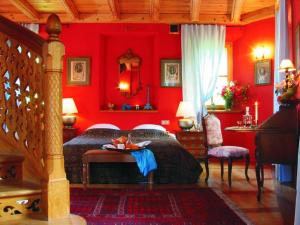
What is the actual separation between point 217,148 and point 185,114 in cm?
170

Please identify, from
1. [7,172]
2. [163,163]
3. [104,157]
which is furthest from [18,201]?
[163,163]

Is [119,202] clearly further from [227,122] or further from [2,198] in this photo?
[227,122]

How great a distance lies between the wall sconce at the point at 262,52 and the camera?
6.76 m

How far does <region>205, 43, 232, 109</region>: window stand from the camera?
7.42 m

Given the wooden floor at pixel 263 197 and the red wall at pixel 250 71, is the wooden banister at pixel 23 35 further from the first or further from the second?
the red wall at pixel 250 71

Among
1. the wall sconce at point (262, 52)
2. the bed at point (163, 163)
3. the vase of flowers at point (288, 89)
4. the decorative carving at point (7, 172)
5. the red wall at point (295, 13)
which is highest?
the red wall at point (295, 13)

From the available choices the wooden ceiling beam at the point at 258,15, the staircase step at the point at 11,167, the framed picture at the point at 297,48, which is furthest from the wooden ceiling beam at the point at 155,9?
the staircase step at the point at 11,167

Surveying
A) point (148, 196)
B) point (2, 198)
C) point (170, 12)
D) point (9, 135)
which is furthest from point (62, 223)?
point (170, 12)

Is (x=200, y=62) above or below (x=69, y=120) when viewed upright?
above

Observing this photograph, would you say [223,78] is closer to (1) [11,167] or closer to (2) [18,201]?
(1) [11,167]

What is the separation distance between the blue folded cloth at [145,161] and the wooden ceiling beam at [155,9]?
10.1 ft

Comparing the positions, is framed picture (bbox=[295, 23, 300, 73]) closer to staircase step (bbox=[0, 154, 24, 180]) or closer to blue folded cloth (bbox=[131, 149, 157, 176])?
blue folded cloth (bbox=[131, 149, 157, 176])

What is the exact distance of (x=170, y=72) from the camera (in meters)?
7.23

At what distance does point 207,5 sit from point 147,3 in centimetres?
114
